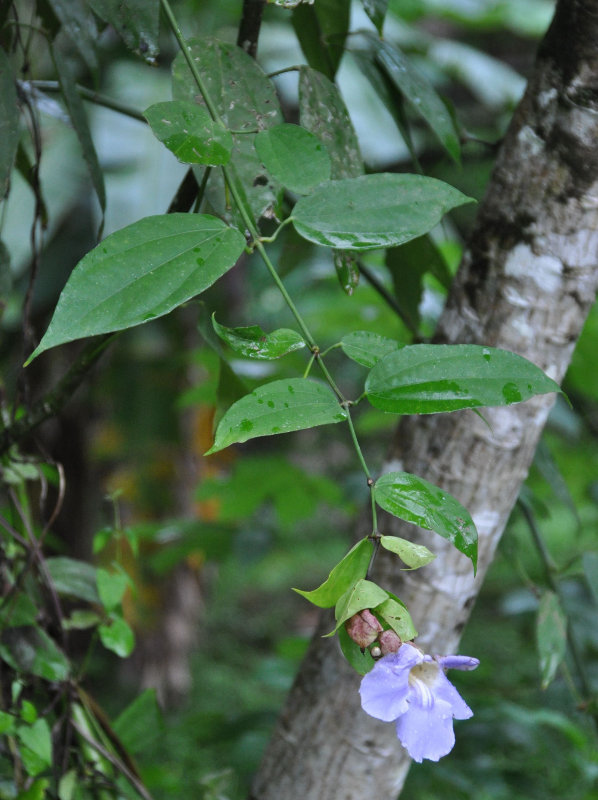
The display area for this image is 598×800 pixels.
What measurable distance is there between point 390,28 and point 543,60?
5.76ft

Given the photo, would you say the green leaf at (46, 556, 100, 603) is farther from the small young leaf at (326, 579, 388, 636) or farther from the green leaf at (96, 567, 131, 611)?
the small young leaf at (326, 579, 388, 636)

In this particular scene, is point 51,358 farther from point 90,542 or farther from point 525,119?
point 525,119

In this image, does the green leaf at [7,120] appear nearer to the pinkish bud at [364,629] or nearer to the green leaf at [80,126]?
the green leaf at [80,126]

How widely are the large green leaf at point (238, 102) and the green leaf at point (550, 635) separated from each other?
14.9 inches

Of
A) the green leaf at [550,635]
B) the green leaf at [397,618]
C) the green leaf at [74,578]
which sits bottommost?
the green leaf at [74,578]

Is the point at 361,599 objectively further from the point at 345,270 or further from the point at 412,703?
the point at 345,270

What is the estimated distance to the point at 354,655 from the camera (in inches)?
12.2

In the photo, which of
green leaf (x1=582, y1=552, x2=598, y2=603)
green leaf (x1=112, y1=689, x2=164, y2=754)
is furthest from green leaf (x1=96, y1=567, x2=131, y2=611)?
green leaf (x1=582, y1=552, x2=598, y2=603)

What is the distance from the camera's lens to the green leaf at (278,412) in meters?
0.31

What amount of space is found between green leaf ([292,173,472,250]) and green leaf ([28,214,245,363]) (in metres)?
0.04

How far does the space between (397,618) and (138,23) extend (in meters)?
0.36

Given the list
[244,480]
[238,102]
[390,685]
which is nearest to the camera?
[390,685]

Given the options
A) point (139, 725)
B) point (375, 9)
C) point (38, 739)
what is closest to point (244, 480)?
point (139, 725)

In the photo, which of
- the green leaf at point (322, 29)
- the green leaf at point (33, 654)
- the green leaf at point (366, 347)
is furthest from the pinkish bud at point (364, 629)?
the green leaf at point (322, 29)
